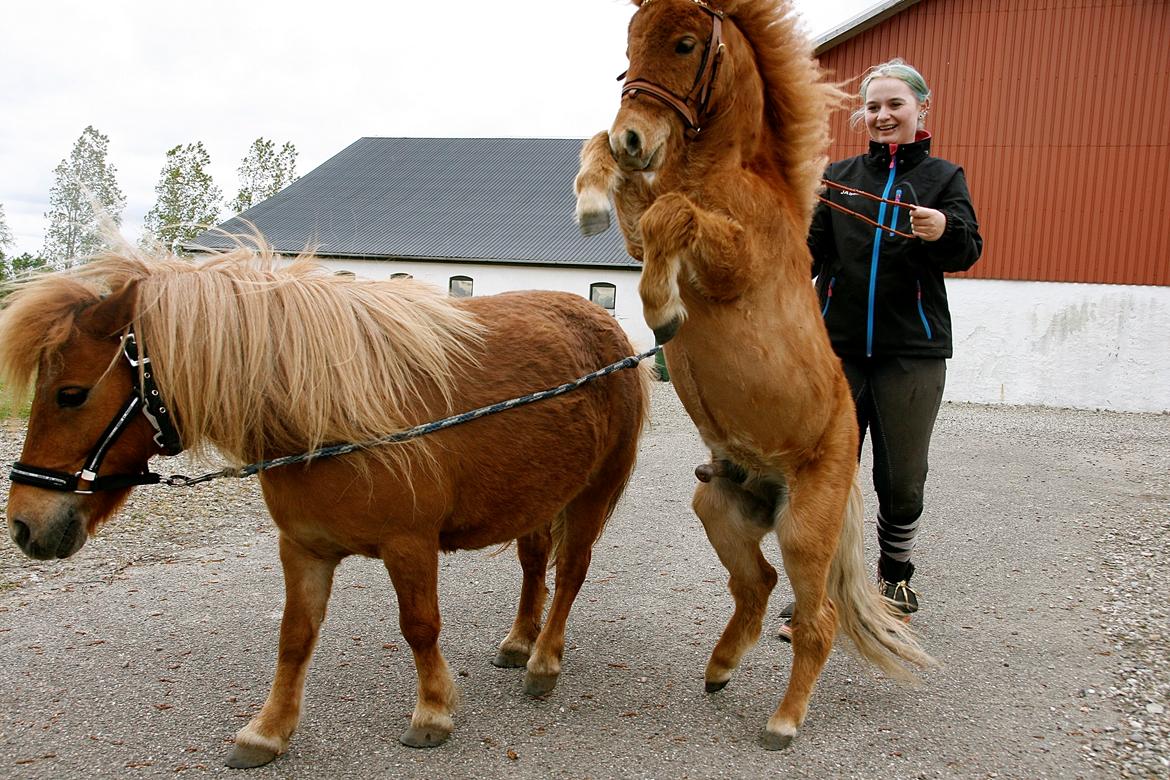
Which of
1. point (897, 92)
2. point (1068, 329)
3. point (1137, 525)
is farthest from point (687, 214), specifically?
point (1068, 329)

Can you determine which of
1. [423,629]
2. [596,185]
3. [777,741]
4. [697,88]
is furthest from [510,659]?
[697,88]

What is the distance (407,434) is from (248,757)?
1.20 metres

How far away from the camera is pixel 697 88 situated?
95.7 inches

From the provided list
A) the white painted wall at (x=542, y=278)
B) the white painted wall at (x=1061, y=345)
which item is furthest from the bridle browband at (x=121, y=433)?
the white painted wall at (x=542, y=278)

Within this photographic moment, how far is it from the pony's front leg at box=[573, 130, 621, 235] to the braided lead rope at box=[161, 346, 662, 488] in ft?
2.66

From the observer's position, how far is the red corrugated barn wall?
15.2 metres

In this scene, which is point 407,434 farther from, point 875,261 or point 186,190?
point 186,190

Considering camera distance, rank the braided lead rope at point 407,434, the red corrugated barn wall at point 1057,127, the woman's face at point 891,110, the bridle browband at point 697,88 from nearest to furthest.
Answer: the bridle browband at point 697,88 → the braided lead rope at point 407,434 → the woman's face at point 891,110 → the red corrugated barn wall at point 1057,127

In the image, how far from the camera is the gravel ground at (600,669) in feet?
9.32

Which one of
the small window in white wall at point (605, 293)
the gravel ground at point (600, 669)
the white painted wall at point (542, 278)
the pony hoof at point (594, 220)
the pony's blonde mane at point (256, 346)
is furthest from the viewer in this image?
the small window in white wall at point (605, 293)

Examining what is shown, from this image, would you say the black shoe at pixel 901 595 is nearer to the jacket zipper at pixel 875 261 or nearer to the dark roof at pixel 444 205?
the jacket zipper at pixel 875 261

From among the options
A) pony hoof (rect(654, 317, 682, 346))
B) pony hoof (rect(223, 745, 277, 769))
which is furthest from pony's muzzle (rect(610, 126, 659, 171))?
pony hoof (rect(223, 745, 277, 769))

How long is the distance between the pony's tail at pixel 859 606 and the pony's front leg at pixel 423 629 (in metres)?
1.57

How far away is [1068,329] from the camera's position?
15703 mm
